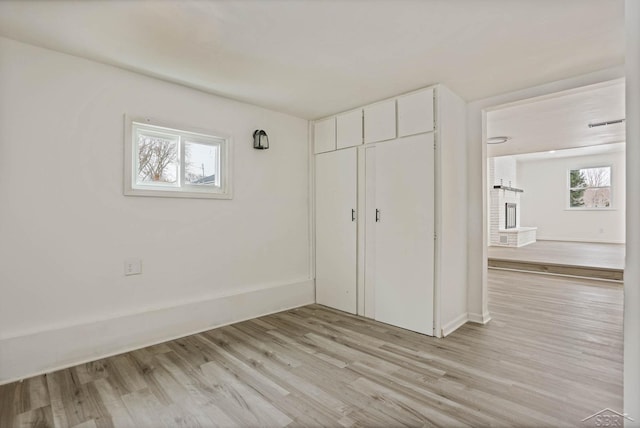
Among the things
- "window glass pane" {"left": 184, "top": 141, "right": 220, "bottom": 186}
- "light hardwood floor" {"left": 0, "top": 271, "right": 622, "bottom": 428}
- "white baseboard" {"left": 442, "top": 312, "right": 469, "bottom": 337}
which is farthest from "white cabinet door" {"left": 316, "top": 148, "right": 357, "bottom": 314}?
"window glass pane" {"left": 184, "top": 141, "right": 220, "bottom": 186}

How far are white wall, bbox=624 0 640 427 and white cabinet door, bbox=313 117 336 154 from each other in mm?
2743

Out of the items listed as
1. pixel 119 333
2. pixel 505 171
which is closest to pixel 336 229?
pixel 119 333

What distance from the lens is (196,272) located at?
315 cm

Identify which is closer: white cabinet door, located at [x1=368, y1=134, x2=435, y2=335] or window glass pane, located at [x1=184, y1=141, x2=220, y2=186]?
white cabinet door, located at [x1=368, y1=134, x2=435, y2=335]

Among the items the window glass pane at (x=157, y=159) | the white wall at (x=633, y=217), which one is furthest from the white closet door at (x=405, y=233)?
the window glass pane at (x=157, y=159)

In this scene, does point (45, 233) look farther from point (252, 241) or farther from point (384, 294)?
point (384, 294)

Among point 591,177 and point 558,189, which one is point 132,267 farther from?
point 591,177

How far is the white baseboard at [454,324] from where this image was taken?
303 centimetres

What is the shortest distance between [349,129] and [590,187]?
9.71 meters

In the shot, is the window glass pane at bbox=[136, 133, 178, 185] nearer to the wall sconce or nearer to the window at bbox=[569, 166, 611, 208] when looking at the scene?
the wall sconce

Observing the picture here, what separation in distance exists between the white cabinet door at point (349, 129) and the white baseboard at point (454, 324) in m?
2.11

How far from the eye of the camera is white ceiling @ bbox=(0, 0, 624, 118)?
1907 millimetres

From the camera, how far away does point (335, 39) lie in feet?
7.34

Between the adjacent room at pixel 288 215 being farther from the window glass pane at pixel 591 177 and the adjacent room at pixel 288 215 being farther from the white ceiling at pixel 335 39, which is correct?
the window glass pane at pixel 591 177
